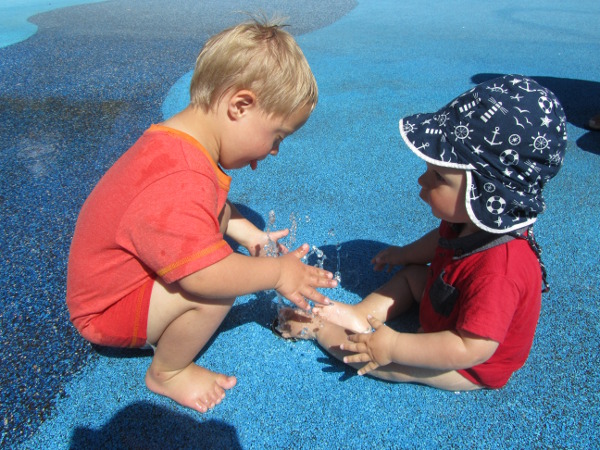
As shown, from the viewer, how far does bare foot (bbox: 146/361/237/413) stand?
1.63m

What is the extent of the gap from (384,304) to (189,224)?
3.38 ft

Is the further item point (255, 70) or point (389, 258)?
point (389, 258)

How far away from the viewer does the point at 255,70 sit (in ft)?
4.89

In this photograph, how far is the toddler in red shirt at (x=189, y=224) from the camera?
1.32m

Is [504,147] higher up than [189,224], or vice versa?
[504,147]

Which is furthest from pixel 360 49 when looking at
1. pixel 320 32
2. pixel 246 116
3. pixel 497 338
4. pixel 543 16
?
pixel 497 338

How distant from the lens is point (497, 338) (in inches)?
53.7

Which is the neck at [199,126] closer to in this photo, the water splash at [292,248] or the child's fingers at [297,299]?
the child's fingers at [297,299]

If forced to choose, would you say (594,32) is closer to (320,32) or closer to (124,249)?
(320,32)

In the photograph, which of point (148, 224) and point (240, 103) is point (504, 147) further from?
point (148, 224)

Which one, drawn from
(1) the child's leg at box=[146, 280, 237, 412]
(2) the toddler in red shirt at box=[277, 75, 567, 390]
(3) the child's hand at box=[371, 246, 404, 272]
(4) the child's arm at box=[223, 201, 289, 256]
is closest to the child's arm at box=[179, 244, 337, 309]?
(1) the child's leg at box=[146, 280, 237, 412]

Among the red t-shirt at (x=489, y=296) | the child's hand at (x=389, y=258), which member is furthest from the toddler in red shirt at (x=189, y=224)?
the child's hand at (x=389, y=258)

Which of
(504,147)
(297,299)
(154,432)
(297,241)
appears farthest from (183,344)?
(504,147)

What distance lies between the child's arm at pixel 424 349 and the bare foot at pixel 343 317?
0.98 ft
